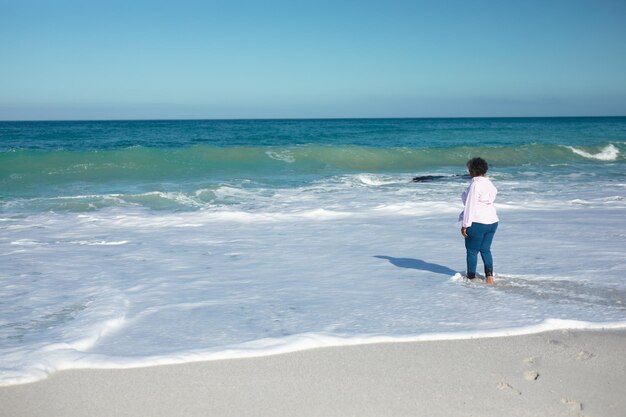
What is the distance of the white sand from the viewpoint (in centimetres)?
344

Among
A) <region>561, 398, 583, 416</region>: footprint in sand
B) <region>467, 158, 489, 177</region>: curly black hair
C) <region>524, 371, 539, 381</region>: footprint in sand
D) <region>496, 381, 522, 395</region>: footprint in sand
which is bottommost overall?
<region>561, 398, 583, 416</region>: footprint in sand

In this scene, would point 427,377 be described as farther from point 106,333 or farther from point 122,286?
point 122,286

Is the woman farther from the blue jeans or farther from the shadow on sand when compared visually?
the shadow on sand

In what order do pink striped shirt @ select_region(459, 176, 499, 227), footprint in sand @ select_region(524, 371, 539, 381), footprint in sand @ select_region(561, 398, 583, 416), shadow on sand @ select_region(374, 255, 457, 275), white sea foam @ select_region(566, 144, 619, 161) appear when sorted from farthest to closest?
white sea foam @ select_region(566, 144, 619, 161), shadow on sand @ select_region(374, 255, 457, 275), pink striped shirt @ select_region(459, 176, 499, 227), footprint in sand @ select_region(524, 371, 539, 381), footprint in sand @ select_region(561, 398, 583, 416)

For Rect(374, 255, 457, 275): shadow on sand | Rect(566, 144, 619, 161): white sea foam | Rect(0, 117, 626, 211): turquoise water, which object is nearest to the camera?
Rect(374, 255, 457, 275): shadow on sand

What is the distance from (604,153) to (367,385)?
30380 millimetres

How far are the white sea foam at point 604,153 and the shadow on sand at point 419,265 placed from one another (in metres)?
24.5

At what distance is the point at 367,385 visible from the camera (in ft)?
12.2

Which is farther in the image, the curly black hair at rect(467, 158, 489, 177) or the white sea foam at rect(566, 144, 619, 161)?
the white sea foam at rect(566, 144, 619, 161)

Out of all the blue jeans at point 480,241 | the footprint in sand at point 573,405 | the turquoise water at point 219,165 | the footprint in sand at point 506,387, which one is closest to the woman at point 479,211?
the blue jeans at point 480,241

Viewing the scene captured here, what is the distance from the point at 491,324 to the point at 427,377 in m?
1.22

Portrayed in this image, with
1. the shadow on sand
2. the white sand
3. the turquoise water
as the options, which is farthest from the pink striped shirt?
the turquoise water

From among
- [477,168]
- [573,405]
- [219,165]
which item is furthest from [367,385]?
[219,165]

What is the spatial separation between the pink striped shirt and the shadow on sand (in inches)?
36.3
